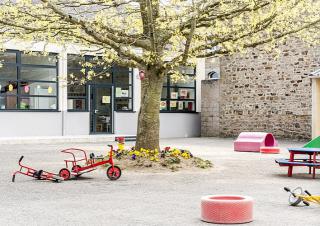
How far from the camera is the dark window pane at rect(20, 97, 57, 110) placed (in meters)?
27.2

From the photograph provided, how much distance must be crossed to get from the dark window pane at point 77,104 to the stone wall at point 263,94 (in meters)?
7.03

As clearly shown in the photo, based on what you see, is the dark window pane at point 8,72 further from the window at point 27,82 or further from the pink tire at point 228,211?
the pink tire at point 228,211

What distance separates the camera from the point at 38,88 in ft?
91.0

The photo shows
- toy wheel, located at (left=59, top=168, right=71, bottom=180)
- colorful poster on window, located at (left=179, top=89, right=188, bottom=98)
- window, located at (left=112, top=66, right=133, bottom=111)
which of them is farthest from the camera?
colorful poster on window, located at (left=179, top=89, right=188, bottom=98)

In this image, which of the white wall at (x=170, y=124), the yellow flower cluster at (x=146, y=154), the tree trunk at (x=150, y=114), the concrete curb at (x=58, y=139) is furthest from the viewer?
the white wall at (x=170, y=124)

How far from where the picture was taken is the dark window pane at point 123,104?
30277 millimetres

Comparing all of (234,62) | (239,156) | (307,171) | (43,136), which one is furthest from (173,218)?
(234,62)

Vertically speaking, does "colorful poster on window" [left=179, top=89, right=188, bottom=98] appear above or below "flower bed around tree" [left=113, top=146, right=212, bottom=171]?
above

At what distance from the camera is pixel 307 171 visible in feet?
49.6

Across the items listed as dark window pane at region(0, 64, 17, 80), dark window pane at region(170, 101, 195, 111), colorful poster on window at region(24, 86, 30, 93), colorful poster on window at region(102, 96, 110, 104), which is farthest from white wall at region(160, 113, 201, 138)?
dark window pane at region(0, 64, 17, 80)

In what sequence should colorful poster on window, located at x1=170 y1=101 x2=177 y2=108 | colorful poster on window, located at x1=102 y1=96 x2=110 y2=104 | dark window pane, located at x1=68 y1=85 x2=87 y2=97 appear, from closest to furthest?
dark window pane, located at x1=68 y1=85 x2=87 y2=97 < colorful poster on window, located at x1=102 y1=96 x2=110 y2=104 < colorful poster on window, located at x1=170 y1=101 x2=177 y2=108

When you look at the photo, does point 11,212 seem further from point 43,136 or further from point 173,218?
point 43,136

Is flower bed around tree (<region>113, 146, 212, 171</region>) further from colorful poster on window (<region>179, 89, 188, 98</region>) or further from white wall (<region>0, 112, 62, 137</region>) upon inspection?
colorful poster on window (<region>179, 89, 188, 98</region>)

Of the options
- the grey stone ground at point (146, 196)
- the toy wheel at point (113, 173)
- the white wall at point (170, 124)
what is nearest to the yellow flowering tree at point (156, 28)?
the grey stone ground at point (146, 196)
